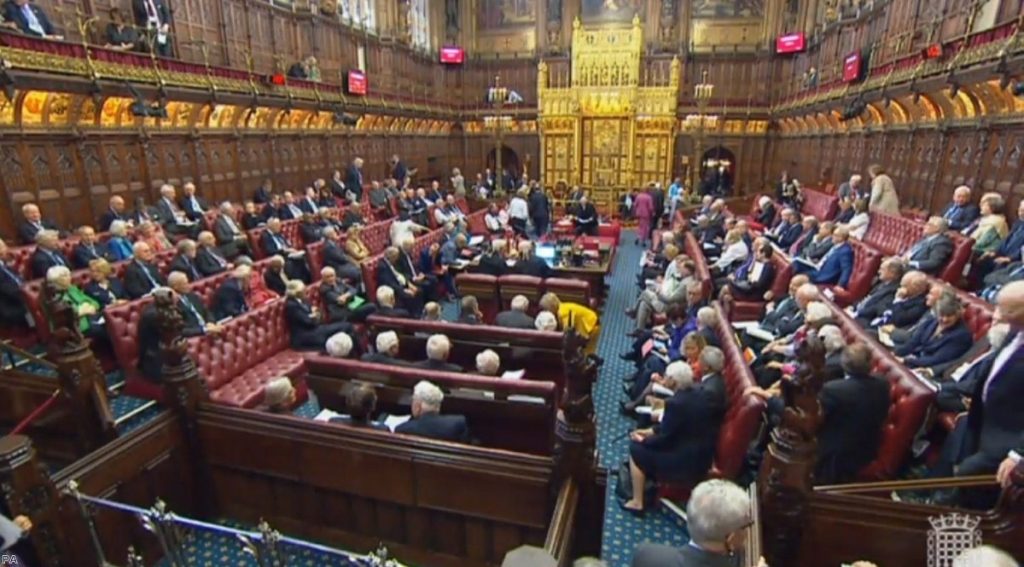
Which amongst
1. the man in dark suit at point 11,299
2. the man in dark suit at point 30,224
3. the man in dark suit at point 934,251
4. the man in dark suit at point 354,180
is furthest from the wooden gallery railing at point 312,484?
the man in dark suit at point 354,180

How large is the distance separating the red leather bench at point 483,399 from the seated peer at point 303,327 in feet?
4.76

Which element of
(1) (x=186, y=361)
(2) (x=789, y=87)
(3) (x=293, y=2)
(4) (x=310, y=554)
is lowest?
(4) (x=310, y=554)

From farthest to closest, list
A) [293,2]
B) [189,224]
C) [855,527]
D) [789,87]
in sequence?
[789,87] → [293,2] → [189,224] → [855,527]

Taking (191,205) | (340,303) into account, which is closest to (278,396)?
(340,303)

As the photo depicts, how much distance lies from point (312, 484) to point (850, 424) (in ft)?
10.9

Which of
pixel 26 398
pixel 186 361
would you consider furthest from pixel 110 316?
pixel 186 361

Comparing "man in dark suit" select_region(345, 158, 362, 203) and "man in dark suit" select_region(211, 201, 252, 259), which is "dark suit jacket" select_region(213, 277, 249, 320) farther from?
"man in dark suit" select_region(345, 158, 362, 203)

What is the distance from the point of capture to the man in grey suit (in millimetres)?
1751

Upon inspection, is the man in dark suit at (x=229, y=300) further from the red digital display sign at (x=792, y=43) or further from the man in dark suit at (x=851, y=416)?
the red digital display sign at (x=792, y=43)

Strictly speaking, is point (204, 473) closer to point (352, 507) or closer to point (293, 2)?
point (352, 507)

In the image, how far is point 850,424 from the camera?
10.4ft

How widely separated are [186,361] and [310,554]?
4.82 feet

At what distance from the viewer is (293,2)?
1364 cm

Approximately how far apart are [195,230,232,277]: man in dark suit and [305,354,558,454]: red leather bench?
3707mm
